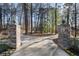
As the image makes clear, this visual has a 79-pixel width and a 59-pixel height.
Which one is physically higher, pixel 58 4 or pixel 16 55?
pixel 58 4

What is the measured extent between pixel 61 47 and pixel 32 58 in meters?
0.20

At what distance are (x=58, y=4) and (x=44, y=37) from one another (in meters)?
0.23

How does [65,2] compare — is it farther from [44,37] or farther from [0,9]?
[0,9]

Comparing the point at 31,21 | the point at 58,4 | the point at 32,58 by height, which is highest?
the point at 58,4

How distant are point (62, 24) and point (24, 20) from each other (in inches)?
9.5

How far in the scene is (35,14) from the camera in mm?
1218

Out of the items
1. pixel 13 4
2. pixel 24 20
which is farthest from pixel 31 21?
pixel 13 4

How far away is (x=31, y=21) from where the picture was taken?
3.96 feet

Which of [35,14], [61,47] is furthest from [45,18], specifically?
[61,47]

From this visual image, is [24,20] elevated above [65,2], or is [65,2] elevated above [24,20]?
[65,2]

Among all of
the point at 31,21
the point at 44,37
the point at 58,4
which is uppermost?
the point at 58,4

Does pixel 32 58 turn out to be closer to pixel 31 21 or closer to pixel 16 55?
pixel 16 55

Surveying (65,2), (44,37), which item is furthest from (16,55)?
(65,2)

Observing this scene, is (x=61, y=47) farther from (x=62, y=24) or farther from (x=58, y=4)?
(x=58, y=4)
